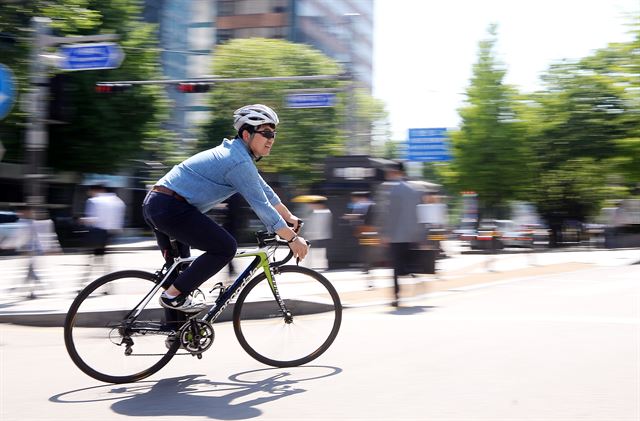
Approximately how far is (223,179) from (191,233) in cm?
41

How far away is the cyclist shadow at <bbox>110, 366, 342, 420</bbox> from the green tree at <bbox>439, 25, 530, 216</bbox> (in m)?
34.7

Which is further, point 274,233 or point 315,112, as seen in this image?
point 315,112

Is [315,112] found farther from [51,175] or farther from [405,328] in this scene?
[405,328]

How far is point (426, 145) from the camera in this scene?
32.2 meters

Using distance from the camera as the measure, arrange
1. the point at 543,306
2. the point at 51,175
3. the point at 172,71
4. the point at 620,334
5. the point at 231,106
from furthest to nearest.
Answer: the point at 172,71 < the point at 231,106 < the point at 51,175 < the point at 543,306 < the point at 620,334

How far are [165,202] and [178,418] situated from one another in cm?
146

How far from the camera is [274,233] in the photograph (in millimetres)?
5328

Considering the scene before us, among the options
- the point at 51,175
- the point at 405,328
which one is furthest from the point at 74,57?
the point at 51,175

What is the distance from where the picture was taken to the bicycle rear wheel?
17.1ft

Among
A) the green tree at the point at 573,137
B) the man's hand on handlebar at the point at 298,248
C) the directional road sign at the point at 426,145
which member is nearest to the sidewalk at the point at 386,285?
the man's hand on handlebar at the point at 298,248

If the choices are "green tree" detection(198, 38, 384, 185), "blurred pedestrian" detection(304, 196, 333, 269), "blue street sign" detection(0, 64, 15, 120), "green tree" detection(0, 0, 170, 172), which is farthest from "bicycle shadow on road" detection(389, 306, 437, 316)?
"green tree" detection(198, 38, 384, 185)

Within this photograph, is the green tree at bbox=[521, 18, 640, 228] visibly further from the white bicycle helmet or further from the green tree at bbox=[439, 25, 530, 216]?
the white bicycle helmet

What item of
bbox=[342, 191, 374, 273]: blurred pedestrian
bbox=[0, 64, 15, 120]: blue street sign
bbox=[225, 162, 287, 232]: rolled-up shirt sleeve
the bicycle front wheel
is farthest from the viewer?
bbox=[342, 191, 374, 273]: blurred pedestrian

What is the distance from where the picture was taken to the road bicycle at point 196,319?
5238mm
